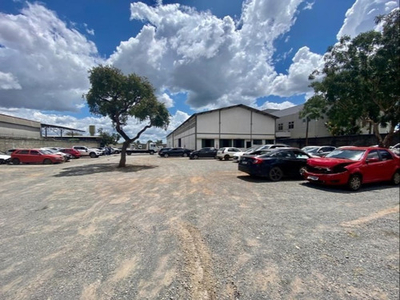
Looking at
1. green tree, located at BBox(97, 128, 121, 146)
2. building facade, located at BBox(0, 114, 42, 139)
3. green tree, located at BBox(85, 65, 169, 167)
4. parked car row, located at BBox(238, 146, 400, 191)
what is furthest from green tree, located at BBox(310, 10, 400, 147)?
green tree, located at BBox(97, 128, 121, 146)

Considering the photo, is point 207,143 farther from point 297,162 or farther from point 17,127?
point 17,127

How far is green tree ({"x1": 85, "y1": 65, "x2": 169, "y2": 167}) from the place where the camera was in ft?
Answer: 48.5

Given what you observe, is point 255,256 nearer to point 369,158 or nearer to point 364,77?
point 369,158

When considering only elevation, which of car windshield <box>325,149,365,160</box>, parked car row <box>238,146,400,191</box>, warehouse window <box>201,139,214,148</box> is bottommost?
parked car row <box>238,146,400,191</box>

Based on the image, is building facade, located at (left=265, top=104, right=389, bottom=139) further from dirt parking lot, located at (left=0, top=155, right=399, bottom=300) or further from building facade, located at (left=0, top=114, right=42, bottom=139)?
building facade, located at (left=0, top=114, right=42, bottom=139)

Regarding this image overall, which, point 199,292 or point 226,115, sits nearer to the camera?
point 199,292

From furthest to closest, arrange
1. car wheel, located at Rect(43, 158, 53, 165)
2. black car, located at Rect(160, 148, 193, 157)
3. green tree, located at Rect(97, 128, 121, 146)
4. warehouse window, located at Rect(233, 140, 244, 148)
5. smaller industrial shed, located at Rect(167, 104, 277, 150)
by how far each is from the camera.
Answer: green tree, located at Rect(97, 128, 121, 146), warehouse window, located at Rect(233, 140, 244, 148), smaller industrial shed, located at Rect(167, 104, 277, 150), black car, located at Rect(160, 148, 193, 157), car wheel, located at Rect(43, 158, 53, 165)

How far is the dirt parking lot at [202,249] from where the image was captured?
2254mm

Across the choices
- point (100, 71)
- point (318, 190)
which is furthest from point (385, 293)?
point (100, 71)

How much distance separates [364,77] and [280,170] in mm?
10062

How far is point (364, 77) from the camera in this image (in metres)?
13.0

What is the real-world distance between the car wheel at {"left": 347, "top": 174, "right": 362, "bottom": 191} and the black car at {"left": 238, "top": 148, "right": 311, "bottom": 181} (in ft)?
8.26

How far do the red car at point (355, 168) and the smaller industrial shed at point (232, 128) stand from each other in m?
24.3

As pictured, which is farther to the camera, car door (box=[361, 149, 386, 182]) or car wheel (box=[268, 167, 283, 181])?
car wheel (box=[268, 167, 283, 181])
